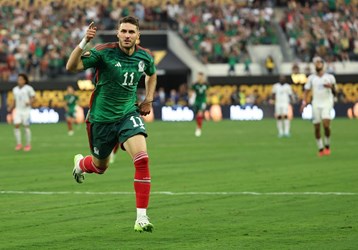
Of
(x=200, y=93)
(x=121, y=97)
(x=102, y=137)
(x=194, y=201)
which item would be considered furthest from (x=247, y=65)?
(x=121, y=97)

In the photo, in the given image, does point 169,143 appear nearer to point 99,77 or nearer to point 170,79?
point 99,77

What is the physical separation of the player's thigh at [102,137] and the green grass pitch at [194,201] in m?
0.89

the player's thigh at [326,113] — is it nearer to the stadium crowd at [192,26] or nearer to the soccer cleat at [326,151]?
the soccer cleat at [326,151]

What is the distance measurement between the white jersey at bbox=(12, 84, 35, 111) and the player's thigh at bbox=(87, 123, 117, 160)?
1834 centimetres

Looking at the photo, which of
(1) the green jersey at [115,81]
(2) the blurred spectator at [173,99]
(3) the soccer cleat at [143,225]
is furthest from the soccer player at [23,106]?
(2) the blurred spectator at [173,99]

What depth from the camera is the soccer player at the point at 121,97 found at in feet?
42.6

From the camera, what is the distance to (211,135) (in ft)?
134

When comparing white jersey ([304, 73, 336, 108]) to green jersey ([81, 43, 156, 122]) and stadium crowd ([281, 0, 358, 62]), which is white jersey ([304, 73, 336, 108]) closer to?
green jersey ([81, 43, 156, 122])

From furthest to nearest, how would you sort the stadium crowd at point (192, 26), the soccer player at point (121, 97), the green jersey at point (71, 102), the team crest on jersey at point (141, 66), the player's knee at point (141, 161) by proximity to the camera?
the stadium crowd at point (192, 26), the green jersey at point (71, 102), the team crest on jersey at point (141, 66), the soccer player at point (121, 97), the player's knee at point (141, 161)

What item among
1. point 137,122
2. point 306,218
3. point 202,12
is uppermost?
point 202,12

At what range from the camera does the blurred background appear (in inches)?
2327

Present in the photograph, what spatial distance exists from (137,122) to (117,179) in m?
7.72

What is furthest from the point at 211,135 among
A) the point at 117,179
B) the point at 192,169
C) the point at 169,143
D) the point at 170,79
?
the point at 170,79

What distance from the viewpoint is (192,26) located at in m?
64.1
